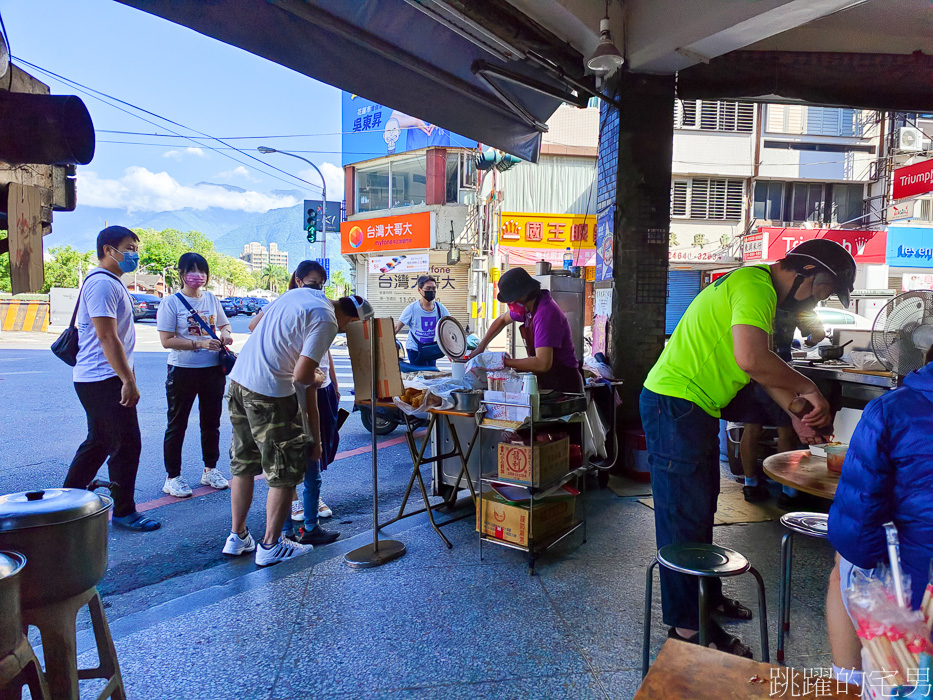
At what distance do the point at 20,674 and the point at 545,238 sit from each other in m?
18.9

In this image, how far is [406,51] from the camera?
4.69 meters

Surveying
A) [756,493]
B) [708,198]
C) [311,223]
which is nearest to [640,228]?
[756,493]

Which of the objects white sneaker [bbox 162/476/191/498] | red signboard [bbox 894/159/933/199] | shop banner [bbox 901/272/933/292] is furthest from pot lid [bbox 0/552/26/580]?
shop banner [bbox 901/272/933/292]

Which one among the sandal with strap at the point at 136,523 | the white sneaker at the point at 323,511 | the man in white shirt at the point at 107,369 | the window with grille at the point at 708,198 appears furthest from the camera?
the window with grille at the point at 708,198

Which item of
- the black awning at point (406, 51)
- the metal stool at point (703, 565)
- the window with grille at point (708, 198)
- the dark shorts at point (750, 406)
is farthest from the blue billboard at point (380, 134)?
the metal stool at point (703, 565)

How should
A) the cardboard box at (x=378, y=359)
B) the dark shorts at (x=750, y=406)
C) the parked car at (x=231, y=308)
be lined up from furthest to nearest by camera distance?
the parked car at (x=231, y=308)
the cardboard box at (x=378, y=359)
the dark shorts at (x=750, y=406)

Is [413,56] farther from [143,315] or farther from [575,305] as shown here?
[143,315]

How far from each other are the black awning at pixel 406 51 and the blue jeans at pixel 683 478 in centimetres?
319

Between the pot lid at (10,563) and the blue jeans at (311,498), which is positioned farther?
the blue jeans at (311,498)

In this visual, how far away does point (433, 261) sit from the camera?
23094 millimetres

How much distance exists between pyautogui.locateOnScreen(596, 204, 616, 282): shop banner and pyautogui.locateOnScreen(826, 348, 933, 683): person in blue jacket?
14.0 ft

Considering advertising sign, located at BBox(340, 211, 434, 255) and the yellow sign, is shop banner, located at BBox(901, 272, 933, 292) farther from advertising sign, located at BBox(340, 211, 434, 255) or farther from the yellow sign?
advertising sign, located at BBox(340, 211, 434, 255)

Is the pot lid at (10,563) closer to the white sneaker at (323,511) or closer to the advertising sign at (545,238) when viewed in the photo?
the white sneaker at (323,511)

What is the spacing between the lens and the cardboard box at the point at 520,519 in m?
3.64
